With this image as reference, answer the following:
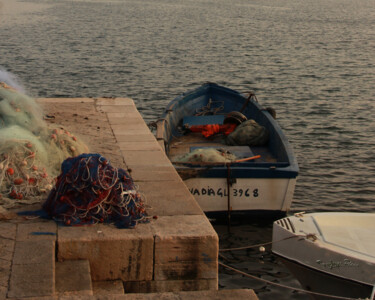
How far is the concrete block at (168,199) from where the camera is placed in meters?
7.34

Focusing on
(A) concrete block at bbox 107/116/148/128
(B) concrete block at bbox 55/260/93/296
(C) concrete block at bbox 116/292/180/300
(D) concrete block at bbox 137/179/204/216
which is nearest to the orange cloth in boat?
(A) concrete block at bbox 107/116/148/128

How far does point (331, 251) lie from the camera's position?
8.12 m

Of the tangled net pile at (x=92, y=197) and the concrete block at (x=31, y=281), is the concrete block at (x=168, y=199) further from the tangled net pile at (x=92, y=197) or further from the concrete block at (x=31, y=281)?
the concrete block at (x=31, y=281)

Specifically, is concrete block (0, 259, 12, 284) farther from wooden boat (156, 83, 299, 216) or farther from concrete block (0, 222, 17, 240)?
wooden boat (156, 83, 299, 216)

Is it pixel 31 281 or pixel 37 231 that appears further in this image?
pixel 37 231

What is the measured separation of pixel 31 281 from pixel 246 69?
81.3 feet

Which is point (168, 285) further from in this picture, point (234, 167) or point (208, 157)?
point (208, 157)

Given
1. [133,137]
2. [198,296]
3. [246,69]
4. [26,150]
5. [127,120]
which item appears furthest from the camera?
[246,69]

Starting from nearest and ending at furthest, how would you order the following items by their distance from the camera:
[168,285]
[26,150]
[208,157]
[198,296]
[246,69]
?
[198,296] → [168,285] → [26,150] → [208,157] → [246,69]

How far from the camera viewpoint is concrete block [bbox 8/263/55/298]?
17.8 feet

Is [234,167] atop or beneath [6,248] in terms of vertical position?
beneath

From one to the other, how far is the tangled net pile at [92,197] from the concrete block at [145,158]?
200cm

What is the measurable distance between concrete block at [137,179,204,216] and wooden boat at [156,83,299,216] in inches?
95.7

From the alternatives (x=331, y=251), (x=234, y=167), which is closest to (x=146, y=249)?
(x=331, y=251)
